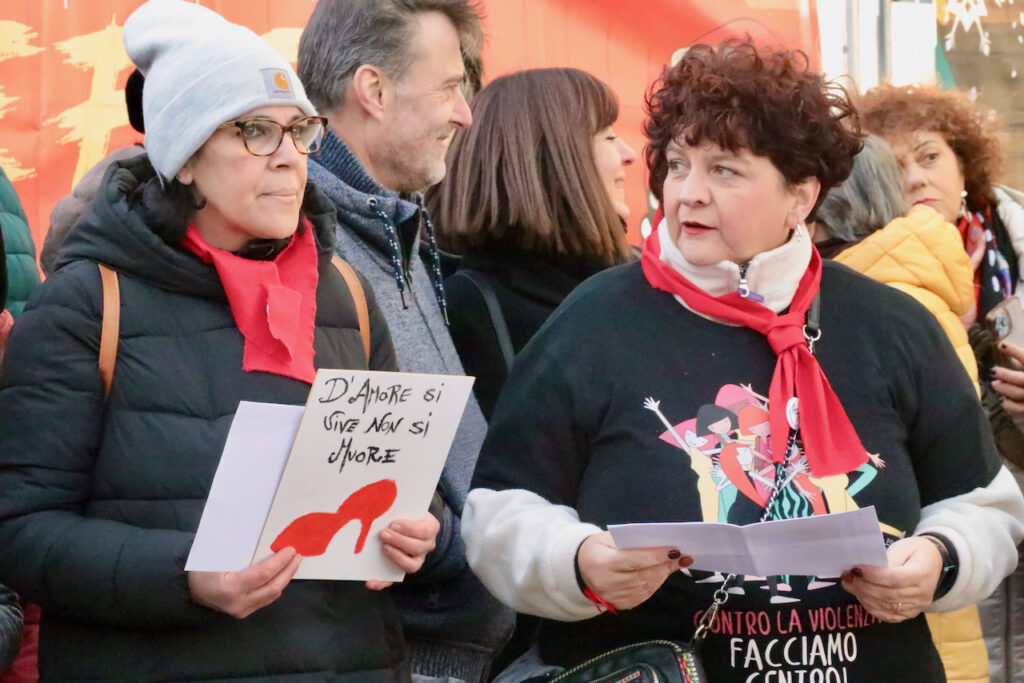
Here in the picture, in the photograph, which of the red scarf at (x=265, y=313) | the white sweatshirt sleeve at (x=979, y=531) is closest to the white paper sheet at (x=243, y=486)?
the red scarf at (x=265, y=313)

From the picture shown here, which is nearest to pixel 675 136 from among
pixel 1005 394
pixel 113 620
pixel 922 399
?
pixel 922 399

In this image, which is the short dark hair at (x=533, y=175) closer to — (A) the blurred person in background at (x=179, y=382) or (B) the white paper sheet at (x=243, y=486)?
(A) the blurred person in background at (x=179, y=382)

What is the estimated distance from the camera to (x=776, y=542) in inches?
82.9

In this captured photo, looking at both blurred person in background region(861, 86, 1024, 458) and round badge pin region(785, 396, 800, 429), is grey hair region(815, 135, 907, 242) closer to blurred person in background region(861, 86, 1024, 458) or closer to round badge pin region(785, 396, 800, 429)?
blurred person in background region(861, 86, 1024, 458)

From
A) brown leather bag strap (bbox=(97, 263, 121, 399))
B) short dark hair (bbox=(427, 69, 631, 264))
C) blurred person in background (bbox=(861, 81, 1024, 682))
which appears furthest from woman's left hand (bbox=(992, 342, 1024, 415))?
brown leather bag strap (bbox=(97, 263, 121, 399))

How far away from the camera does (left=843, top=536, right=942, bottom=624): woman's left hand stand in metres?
2.28

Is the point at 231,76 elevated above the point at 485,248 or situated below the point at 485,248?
above

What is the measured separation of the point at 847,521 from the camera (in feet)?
6.81

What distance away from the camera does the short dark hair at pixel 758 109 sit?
262 cm

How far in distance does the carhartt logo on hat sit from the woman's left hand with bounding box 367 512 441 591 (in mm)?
844

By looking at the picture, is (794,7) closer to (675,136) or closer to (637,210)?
(637,210)

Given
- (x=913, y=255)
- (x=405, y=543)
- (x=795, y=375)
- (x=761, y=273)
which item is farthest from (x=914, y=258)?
(x=405, y=543)

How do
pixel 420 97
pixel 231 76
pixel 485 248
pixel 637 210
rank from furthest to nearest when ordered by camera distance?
pixel 637 210 < pixel 485 248 < pixel 420 97 < pixel 231 76

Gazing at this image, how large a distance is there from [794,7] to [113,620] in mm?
4007
